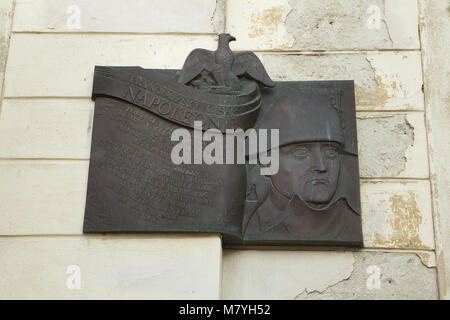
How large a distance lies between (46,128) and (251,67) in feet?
4.91

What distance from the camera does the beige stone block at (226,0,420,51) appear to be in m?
4.71

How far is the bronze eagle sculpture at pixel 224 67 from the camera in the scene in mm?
4414

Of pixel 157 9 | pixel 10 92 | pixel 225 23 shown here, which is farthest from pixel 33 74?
pixel 225 23

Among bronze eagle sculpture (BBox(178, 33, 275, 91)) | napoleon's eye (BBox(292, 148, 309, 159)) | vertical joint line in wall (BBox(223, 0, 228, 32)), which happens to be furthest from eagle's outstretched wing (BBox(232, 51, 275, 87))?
napoleon's eye (BBox(292, 148, 309, 159))

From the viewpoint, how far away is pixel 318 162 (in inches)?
168

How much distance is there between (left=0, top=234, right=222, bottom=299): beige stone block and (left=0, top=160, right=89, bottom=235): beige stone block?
0.11 metres

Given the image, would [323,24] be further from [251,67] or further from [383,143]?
[383,143]

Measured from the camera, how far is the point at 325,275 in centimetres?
415

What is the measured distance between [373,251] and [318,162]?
0.69 m

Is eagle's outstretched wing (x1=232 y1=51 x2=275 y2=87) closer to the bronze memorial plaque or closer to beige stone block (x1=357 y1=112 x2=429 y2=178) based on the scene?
the bronze memorial plaque

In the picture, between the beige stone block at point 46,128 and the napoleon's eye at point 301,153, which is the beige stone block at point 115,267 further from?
the napoleon's eye at point 301,153

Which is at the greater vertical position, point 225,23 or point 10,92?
point 225,23

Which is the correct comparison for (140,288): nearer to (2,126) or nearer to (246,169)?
(246,169)

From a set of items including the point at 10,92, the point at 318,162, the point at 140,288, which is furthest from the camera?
the point at 10,92
